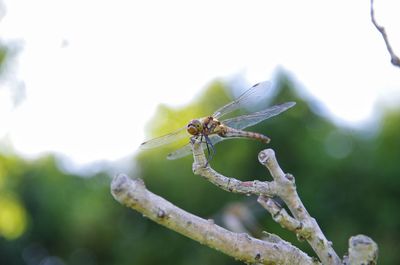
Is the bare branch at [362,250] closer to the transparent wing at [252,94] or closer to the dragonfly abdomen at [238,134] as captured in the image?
the dragonfly abdomen at [238,134]

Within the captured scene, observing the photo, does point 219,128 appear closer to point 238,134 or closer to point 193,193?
point 238,134

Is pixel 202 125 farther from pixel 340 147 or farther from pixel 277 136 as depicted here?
pixel 340 147

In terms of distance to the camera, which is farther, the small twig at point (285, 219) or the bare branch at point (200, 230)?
the small twig at point (285, 219)

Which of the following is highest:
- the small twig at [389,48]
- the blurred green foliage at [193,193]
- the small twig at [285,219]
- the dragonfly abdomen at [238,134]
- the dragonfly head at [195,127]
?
the small twig at [389,48]

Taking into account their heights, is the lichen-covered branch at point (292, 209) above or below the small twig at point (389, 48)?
below

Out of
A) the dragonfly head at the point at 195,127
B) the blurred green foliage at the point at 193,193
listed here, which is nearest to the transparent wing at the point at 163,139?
the dragonfly head at the point at 195,127

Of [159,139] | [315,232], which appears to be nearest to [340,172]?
[159,139]

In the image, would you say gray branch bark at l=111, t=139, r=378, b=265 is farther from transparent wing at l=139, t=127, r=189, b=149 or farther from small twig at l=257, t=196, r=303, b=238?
transparent wing at l=139, t=127, r=189, b=149

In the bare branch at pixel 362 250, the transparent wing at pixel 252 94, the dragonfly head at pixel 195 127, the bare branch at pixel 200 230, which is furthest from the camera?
the transparent wing at pixel 252 94
